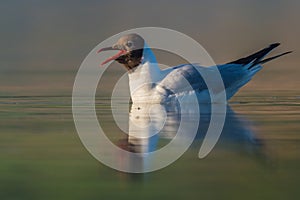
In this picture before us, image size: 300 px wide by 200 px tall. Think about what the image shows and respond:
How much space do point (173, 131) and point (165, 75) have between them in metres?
2.72

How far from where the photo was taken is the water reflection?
4805 mm

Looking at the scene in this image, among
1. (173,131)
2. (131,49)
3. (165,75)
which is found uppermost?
(131,49)

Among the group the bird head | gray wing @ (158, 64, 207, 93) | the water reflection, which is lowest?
the water reflection

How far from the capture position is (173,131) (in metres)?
5.57

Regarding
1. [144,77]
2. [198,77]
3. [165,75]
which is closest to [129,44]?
[144,77]

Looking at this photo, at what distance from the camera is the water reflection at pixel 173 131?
480 cm

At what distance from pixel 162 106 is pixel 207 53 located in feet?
14.8

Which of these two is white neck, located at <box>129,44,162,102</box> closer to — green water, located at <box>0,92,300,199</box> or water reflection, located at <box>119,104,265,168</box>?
water reflection, located at <box>119,104,265,168</box>

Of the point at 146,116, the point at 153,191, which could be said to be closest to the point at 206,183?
the point at 153,191

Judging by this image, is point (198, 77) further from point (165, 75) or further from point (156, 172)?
point (156, 172)

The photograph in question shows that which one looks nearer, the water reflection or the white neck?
the water reflection

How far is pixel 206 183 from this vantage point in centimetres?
379

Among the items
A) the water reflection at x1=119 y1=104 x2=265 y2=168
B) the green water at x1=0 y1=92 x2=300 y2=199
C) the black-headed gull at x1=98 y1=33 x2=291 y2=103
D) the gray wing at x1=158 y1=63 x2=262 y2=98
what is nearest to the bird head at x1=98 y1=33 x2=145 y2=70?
the black-headed gull at x1=98 y1=33 x2=291 y2=103

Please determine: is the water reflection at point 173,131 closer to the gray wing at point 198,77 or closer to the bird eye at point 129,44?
the gray wing at point 198,77
